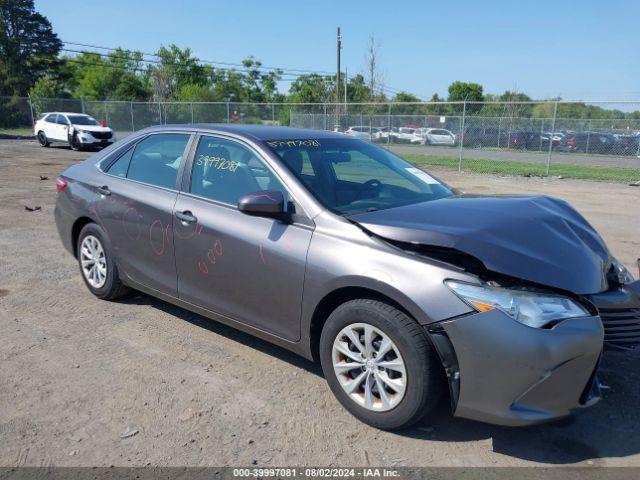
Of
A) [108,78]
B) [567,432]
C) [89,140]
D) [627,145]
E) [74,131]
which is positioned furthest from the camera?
[108,78]

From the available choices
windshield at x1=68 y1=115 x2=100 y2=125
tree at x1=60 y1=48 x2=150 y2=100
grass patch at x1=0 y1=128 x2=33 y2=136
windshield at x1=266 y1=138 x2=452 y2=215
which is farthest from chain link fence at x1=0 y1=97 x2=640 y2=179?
tree at x1=60 y1=48 x2=150 y2=100

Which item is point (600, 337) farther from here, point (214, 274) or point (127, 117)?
point (127, 117)

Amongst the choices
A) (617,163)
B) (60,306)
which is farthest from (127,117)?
(60,306)

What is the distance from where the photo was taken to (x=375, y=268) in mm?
2973

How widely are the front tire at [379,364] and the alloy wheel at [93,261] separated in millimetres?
2603

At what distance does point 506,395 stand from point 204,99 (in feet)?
182

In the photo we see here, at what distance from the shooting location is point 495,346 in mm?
2637

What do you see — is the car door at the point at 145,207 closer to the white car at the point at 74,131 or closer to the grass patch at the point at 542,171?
the grass patch at the point at 542,171

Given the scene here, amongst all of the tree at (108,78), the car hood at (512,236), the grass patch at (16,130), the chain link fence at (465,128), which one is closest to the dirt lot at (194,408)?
the car hood at (512,236)

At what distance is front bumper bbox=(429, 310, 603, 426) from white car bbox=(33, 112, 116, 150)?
2312 centimetres

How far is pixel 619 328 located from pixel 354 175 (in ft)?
6.75

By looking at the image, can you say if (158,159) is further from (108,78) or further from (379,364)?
(108,78)

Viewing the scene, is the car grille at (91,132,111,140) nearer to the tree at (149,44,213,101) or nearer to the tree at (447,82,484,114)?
the tree at (149,44,213,101)

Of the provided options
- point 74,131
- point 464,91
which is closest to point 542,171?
point 74,131
